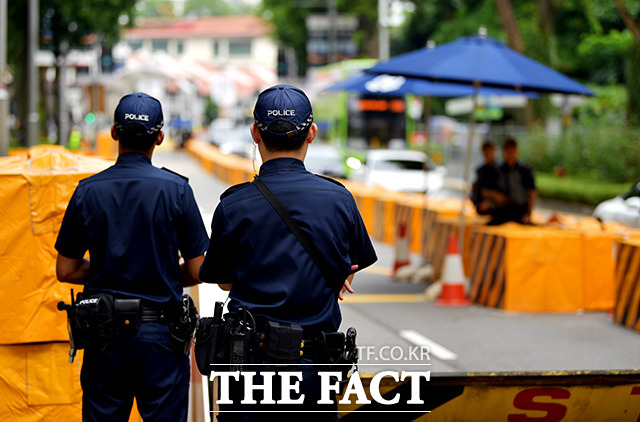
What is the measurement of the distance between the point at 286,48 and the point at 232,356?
6807cm

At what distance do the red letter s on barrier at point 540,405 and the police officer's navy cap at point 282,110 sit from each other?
1.99m

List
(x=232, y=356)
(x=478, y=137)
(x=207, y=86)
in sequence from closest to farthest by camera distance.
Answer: (x=232, y=356) < (x=478, y=137) < (x=207, y=86)

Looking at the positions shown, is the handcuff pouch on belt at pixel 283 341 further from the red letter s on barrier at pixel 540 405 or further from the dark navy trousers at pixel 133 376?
the red letter s on barrier at pixel 540 405

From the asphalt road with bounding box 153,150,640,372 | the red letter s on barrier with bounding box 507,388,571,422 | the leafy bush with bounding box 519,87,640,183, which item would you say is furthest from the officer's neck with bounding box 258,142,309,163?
the leafy bush with bounding box 519,87,640,183

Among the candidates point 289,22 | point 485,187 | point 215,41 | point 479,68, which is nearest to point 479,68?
point 479,68

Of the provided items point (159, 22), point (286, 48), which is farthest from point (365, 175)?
point (159, 22)

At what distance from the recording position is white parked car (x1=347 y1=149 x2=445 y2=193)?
25.6m

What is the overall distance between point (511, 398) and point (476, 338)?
463cm

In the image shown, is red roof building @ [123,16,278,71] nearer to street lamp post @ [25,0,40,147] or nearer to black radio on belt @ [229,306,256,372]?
street lamp post @ [25,0,40,147]

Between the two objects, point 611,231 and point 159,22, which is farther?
point 159,22

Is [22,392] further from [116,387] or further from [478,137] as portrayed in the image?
[478,137]

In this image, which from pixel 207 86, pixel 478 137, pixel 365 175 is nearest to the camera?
pixel 365 175

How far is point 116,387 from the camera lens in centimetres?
403

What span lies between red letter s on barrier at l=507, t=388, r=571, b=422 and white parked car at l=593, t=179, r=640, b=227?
899 centimetres
